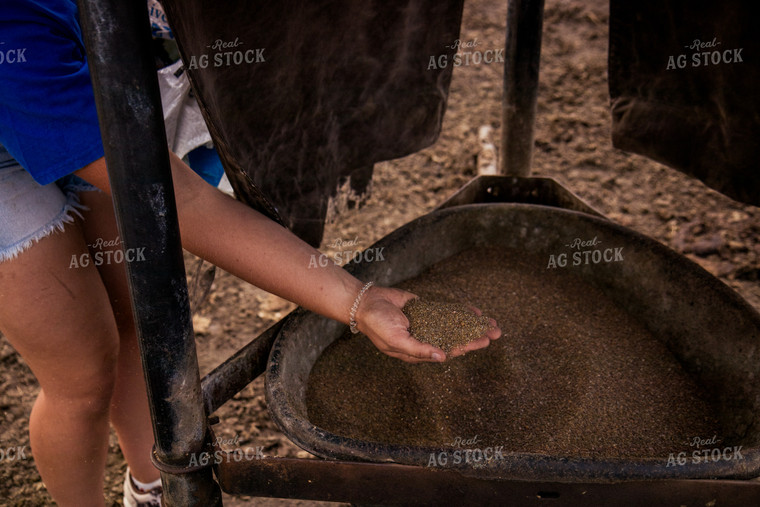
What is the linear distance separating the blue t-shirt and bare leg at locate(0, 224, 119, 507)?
26 centimetres

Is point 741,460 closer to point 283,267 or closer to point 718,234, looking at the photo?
point 283,267

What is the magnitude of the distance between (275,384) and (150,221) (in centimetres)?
48

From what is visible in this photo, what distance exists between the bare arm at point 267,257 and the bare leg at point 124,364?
1.02 feet

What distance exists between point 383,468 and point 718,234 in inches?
91.3

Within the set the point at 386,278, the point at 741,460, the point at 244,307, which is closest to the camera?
the point at 741,460

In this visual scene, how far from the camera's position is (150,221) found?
95cm

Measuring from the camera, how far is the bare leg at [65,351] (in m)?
1.27

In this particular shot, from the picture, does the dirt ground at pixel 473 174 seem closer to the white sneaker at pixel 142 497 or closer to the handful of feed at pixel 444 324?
the white sneaker at pixel 142 497

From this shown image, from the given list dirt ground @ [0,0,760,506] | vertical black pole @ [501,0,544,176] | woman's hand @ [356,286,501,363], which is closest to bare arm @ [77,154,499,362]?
woman's hand @ [356,286,501,363]

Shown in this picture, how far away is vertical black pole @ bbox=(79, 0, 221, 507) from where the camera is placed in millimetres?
853

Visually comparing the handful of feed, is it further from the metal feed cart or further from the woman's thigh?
the woman's thigh

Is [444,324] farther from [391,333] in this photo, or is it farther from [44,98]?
[44,98]

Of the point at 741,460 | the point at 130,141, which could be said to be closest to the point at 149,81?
the point at 130,141

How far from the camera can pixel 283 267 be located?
1216 millimetres
